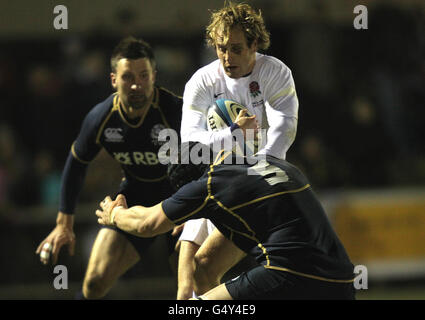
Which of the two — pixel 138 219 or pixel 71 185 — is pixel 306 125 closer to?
pixel 71 185

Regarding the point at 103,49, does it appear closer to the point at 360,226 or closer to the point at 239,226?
the point at 360,226

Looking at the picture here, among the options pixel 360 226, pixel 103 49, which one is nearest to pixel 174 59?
pixel 103 49

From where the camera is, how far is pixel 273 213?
17.2 feet

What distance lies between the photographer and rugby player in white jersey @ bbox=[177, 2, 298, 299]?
583 cm

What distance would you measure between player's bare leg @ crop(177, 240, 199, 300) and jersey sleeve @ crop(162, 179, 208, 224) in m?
0.96

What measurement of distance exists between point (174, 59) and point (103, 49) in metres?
1.06

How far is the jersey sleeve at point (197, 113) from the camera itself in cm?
584

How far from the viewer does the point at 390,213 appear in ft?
35.5

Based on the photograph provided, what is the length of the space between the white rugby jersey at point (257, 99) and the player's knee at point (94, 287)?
70.8 inches

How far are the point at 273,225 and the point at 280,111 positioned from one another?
960 mm

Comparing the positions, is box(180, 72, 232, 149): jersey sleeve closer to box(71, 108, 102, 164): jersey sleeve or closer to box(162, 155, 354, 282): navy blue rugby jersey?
box(162, 155, 354, 282): navy blue rugby jersey
